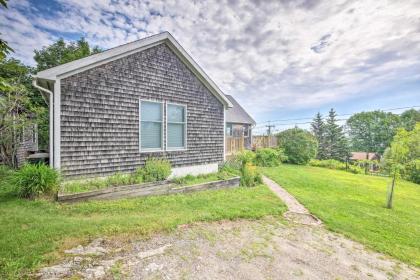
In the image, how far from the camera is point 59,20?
8.41 meters

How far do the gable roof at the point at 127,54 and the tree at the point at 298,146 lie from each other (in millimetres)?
10895

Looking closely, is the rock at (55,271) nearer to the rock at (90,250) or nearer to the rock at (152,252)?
the rock at (90,250)

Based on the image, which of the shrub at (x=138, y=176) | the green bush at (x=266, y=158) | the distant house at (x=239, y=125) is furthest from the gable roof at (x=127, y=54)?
the distant house at (x=239, y=125)

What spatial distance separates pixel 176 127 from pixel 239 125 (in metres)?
12.9

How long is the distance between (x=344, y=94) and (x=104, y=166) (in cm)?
3148

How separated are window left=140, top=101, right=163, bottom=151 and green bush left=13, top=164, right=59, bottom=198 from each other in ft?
8.68

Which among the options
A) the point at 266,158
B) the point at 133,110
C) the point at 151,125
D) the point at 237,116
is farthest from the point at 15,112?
the point at 237,116

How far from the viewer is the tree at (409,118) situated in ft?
117

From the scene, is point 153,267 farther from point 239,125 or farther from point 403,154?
point 239,125

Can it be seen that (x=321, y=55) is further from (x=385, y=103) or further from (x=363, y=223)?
(x=385, y=103)

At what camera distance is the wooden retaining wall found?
191 inches

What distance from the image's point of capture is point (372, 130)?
146 ft

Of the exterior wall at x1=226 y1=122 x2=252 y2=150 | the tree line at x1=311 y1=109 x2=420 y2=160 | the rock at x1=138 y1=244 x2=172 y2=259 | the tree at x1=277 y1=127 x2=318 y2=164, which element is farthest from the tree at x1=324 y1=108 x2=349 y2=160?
the rock at x1=138 y1=244 x2=172 y2=259

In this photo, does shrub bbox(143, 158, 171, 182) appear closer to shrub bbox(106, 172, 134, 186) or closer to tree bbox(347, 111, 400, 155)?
shrub bbox(106, 172, 134, 186)
